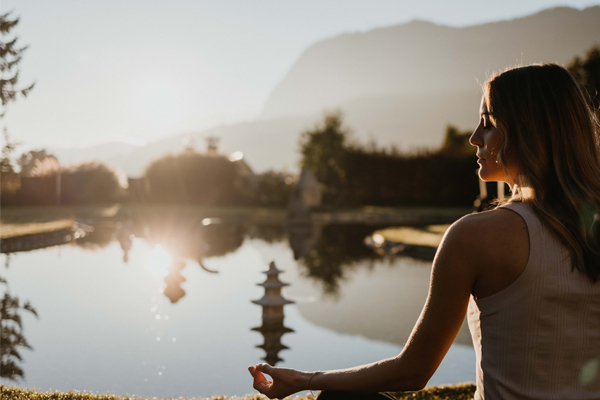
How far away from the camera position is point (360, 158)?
29531mm

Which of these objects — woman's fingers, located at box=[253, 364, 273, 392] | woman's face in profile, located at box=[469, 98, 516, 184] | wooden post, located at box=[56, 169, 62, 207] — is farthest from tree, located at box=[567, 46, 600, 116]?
wooden post, located at box=[56, 169, 62, 207]

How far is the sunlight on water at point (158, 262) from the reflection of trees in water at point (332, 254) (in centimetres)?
330

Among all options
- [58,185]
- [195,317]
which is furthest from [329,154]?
[195,317]

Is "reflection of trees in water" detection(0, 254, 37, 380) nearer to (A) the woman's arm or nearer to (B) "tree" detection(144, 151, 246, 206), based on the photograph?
(A) the woman's arm

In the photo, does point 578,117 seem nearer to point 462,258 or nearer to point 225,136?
point 462,258

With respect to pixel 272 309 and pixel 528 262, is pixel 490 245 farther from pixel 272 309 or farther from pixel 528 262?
pixel 272 309

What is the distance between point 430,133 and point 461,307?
150407 millimetres

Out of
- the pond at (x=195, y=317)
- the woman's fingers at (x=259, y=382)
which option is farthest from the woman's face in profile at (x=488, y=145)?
the pond at (x=195, y=317)

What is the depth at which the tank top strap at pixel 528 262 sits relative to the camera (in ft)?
3.99

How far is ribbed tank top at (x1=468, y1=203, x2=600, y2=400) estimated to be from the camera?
4.05 feet

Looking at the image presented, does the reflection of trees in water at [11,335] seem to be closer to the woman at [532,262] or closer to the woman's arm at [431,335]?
the woman's arm at [431,335]

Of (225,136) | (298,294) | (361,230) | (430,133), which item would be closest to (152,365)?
(298,294)

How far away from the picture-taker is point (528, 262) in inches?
47.9

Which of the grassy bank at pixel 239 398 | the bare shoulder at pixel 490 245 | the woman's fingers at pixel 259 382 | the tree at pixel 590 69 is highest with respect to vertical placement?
the tree at pixel 590 69
